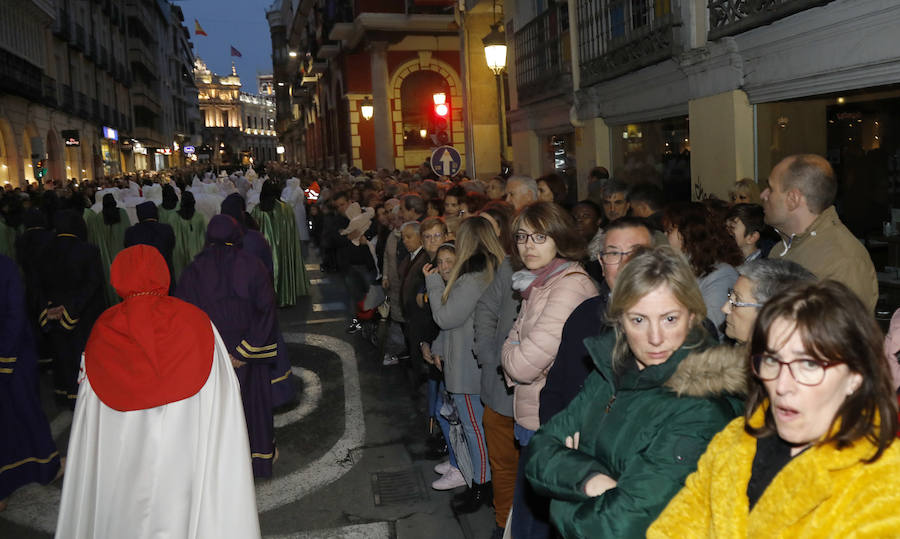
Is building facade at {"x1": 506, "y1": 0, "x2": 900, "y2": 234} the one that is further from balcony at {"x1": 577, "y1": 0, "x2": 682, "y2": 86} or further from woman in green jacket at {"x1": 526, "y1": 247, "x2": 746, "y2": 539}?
woman in green jacket at {"x1": 526, "y1": 247, "x2": 746, "y2": 539}

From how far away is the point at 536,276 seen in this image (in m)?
4.09

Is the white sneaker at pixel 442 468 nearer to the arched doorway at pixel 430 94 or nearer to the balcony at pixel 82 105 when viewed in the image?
the arched doorway at pixel 430 94

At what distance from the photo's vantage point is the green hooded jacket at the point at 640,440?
225 centimetres

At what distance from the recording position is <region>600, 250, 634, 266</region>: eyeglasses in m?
3.69

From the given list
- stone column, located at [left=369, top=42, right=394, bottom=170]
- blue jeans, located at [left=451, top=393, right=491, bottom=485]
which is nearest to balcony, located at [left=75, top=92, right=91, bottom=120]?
stone column, located at [left=369, top=42, right=394, bottom=170]

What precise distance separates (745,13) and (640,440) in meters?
6.55

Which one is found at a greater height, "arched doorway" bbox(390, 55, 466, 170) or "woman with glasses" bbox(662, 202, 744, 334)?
"arched doorway" bbox(390, 55, 466, 170)

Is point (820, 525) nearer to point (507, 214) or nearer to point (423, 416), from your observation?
point (507, 214)

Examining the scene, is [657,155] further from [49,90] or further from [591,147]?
[49,90]

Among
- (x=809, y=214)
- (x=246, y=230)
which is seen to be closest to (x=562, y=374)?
(x=809, y=214)

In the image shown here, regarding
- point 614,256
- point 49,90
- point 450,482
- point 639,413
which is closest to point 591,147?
point 450,482

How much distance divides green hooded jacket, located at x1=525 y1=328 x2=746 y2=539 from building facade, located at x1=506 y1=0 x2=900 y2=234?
482cm

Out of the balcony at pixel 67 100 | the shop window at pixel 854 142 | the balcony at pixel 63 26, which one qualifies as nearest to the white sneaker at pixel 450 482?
the shop window at pixel 854 142

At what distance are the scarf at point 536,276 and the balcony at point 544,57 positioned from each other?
30.8 ft
